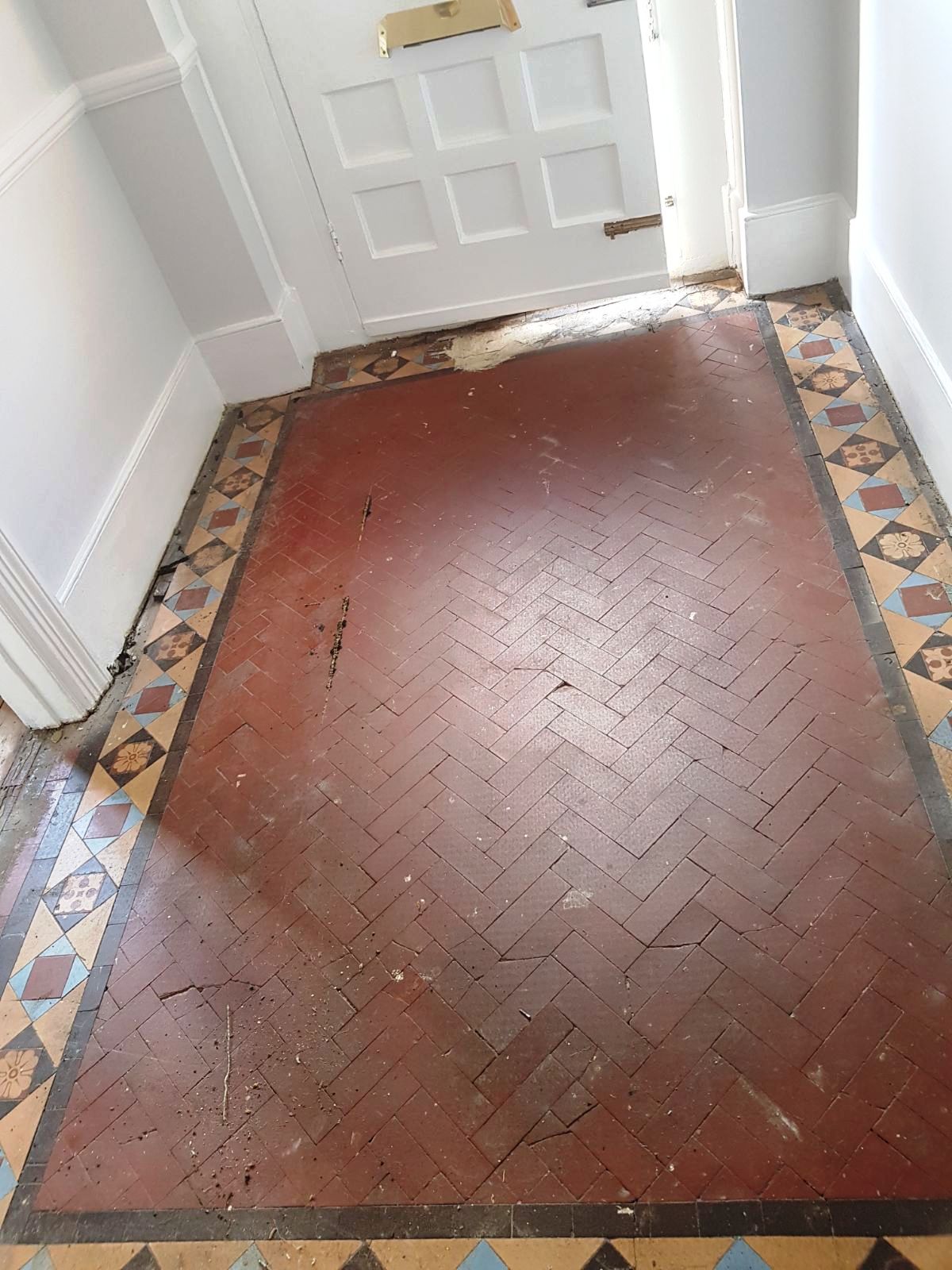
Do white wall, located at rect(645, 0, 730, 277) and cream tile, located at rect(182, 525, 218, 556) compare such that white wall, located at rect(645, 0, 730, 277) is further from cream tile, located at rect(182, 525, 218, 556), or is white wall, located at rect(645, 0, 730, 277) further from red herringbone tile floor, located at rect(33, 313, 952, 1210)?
cream tile, located at rect(182, 525, 218, 556)

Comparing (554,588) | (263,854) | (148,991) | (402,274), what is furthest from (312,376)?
(148,991)

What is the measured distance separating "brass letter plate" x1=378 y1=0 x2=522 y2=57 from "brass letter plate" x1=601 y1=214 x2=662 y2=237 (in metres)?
0.81

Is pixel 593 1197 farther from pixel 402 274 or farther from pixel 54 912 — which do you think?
pixel 402 274

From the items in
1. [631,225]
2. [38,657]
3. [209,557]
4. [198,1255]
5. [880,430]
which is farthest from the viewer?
[631,225]

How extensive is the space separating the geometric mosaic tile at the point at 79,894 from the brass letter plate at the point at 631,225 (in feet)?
10.1

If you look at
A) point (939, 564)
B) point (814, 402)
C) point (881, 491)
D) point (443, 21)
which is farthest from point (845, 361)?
point (443, 21)

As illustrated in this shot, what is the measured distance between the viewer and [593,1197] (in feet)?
6.02

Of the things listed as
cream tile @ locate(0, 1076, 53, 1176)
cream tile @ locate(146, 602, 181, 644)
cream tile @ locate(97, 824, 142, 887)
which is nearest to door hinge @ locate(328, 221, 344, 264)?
cream tile @ locate(146, 602, 181, 644)

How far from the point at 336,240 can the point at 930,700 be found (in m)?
3.08

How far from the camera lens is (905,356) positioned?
9.96 ft

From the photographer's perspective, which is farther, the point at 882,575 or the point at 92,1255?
the point at 882,575

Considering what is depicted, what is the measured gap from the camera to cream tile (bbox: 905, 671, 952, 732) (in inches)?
91.7

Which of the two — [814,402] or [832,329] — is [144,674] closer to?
[814,402]

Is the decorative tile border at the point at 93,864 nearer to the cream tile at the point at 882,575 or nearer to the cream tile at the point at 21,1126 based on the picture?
the cream tile at the point at 21,1126
